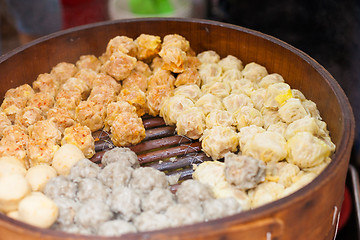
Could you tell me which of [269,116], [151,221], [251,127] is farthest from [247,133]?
[151,221]

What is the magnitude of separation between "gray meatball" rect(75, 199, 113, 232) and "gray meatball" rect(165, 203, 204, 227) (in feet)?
1.02

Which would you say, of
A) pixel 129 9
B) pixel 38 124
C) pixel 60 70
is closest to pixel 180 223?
pixel 38 124

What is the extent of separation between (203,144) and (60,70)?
1.35 metres

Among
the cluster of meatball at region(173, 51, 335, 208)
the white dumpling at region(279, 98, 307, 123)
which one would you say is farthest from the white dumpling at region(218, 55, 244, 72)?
the white dumpling at region(279, 98, 307, 123)

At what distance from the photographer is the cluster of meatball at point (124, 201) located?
2078mm

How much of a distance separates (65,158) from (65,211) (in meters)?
0.43

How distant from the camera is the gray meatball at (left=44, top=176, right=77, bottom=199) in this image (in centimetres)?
230

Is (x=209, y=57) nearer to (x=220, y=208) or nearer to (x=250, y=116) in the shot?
(x=250, y=116)

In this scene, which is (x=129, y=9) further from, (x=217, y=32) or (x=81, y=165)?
(x=81, y=165)

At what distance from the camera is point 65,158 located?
252cm

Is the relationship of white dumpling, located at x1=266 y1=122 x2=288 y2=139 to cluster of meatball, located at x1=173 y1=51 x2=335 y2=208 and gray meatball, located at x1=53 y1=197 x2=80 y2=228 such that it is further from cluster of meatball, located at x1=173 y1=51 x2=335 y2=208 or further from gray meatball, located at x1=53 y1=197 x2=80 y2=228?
gray meatball, located at x1=53 y1=197 x2=80 y2=228

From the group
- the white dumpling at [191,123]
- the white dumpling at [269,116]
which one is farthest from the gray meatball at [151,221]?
the white dumpling at [269,116]

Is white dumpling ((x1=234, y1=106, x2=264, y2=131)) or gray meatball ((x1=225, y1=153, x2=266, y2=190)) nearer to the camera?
gray meatball ((x1=225, y1=153, x2=266, y2=190))

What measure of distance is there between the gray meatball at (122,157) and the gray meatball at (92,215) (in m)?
0.40
